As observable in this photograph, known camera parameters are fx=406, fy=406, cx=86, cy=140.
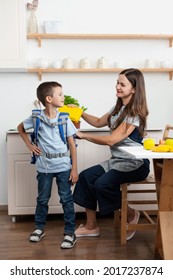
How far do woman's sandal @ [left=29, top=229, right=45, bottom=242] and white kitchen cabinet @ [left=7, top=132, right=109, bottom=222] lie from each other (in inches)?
17.8

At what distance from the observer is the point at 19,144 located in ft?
10.1

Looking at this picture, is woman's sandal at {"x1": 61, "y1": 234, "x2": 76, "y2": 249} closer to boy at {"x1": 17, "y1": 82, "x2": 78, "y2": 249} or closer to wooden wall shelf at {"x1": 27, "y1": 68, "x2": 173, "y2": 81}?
boy at {"x1": 17, "y1": 82, "x2": 78, "y2": 249}

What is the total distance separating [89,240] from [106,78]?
159cm

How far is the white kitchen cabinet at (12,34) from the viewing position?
3.30 m

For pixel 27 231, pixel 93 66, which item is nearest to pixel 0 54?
pixel 93 66

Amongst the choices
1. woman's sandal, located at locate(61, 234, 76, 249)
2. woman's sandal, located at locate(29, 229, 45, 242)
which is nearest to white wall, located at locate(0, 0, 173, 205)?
woman's sandal, located at locate(29, 229, 45, 242)

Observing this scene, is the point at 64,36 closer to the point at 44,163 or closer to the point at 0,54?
the point at 0,54

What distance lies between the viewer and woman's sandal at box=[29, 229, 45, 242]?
8.61 feet

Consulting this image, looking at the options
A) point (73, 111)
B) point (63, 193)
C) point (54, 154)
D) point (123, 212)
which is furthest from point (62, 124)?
point (123, 212)

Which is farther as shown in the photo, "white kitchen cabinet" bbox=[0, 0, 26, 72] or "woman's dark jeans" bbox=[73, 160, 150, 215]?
"white kitchen cabinet" bbox=[0, 0, 26, 72]

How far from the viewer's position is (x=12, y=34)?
3322 mm

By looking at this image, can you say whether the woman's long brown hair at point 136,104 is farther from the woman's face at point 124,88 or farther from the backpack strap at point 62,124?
the backpack strap at point 62,124

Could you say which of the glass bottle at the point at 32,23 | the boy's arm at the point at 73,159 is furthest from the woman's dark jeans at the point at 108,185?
the glass bottle at the point at 32,23

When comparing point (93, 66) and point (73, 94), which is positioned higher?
point (93, 66)
